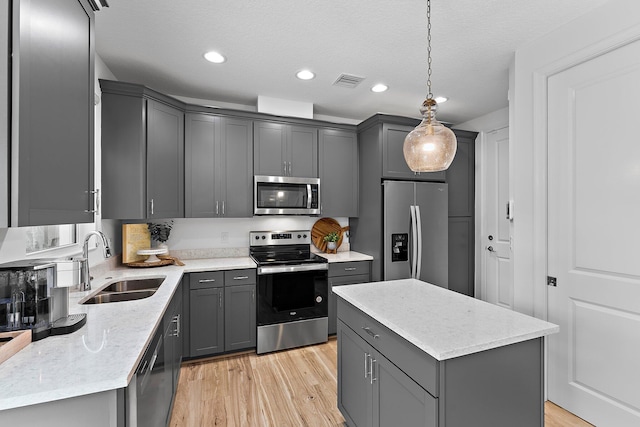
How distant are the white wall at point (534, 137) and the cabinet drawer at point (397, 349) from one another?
1.51 meters

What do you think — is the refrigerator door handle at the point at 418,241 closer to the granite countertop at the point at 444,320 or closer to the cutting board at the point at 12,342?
the granite countertop at the point at 444,320

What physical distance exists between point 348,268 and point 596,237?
6.89 feet

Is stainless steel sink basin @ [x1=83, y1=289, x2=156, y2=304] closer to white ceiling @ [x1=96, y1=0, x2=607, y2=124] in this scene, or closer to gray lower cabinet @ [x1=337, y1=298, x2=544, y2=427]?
gray lower cabinet @ [x1=337, y1=298, x2=544, y2=427]

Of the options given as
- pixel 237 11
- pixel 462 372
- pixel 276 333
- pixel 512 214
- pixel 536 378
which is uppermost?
pixel 237 11

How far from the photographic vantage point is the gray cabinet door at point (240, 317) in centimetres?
297

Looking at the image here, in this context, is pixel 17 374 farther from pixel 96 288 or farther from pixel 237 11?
pixel 237 11

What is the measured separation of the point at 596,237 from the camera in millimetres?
1987

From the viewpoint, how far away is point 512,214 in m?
2.53

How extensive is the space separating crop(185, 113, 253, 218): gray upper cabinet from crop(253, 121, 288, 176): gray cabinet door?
0.24ft

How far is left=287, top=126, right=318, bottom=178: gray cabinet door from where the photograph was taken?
349 cm

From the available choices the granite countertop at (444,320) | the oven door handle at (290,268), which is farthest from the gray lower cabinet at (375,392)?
the oven door handle at (290,268)

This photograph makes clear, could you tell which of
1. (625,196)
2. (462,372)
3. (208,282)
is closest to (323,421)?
(462,372)

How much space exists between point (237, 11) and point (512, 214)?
2523 millimetres

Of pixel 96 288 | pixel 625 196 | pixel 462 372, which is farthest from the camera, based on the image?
pixel 96 288
